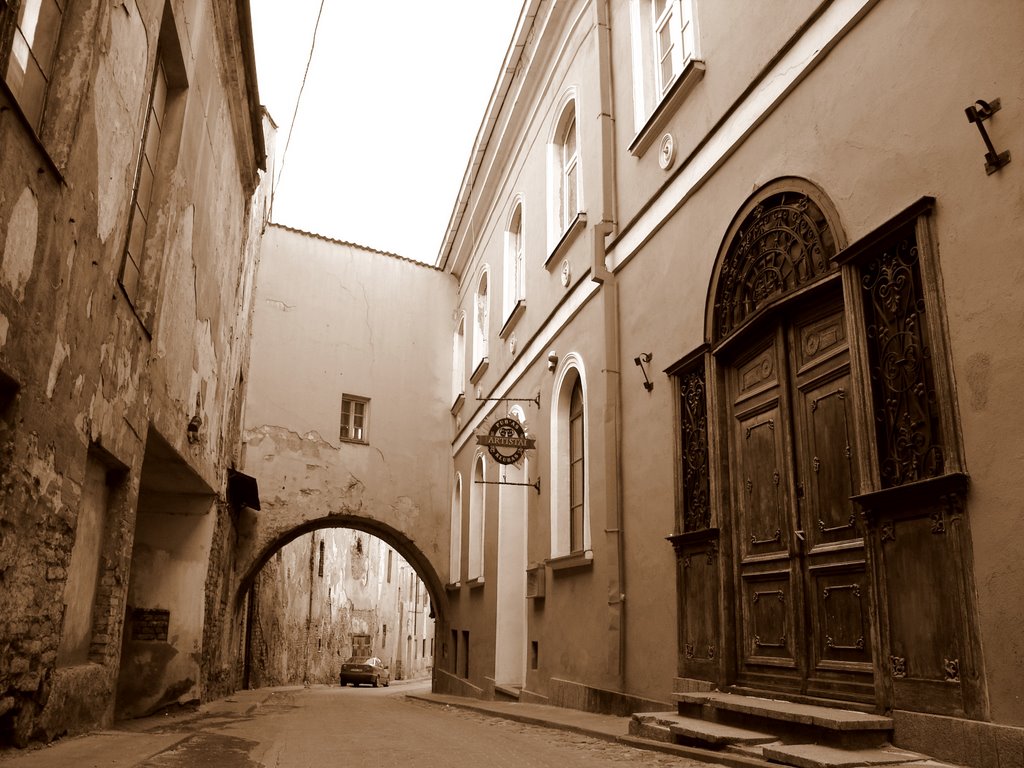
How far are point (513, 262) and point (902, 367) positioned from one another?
10497 millimetres

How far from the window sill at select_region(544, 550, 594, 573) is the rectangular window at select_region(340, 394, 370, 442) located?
864 cm

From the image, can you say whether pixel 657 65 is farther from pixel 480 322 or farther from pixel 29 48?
pixel 480 322

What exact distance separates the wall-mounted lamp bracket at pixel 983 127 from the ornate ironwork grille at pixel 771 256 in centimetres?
130

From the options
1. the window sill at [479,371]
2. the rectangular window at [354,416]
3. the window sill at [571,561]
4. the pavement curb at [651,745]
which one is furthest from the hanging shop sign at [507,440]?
the rectangular window at [354,416]

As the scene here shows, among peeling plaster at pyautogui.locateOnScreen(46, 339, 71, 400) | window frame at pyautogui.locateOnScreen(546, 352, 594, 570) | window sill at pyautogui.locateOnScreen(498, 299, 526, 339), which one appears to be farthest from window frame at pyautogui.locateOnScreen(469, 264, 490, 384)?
peeling plaster at pyautogui.locateOnScreen(46, 339, 71, 400)

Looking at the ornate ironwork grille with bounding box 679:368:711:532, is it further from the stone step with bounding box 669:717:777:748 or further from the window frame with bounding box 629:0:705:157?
the window frame with bounding box 629:0:705:157

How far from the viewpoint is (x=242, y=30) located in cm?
1002

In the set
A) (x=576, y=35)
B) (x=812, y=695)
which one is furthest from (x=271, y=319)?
(x=812, y=695)

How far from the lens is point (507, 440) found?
37.4 feet

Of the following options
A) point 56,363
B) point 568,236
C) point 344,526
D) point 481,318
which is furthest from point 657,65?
point 344,526

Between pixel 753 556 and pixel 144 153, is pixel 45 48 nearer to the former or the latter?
pixel 144 153

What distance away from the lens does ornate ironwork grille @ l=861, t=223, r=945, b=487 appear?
14.4ft

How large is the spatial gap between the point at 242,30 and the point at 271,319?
29.0 ft

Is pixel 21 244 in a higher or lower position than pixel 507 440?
lower
